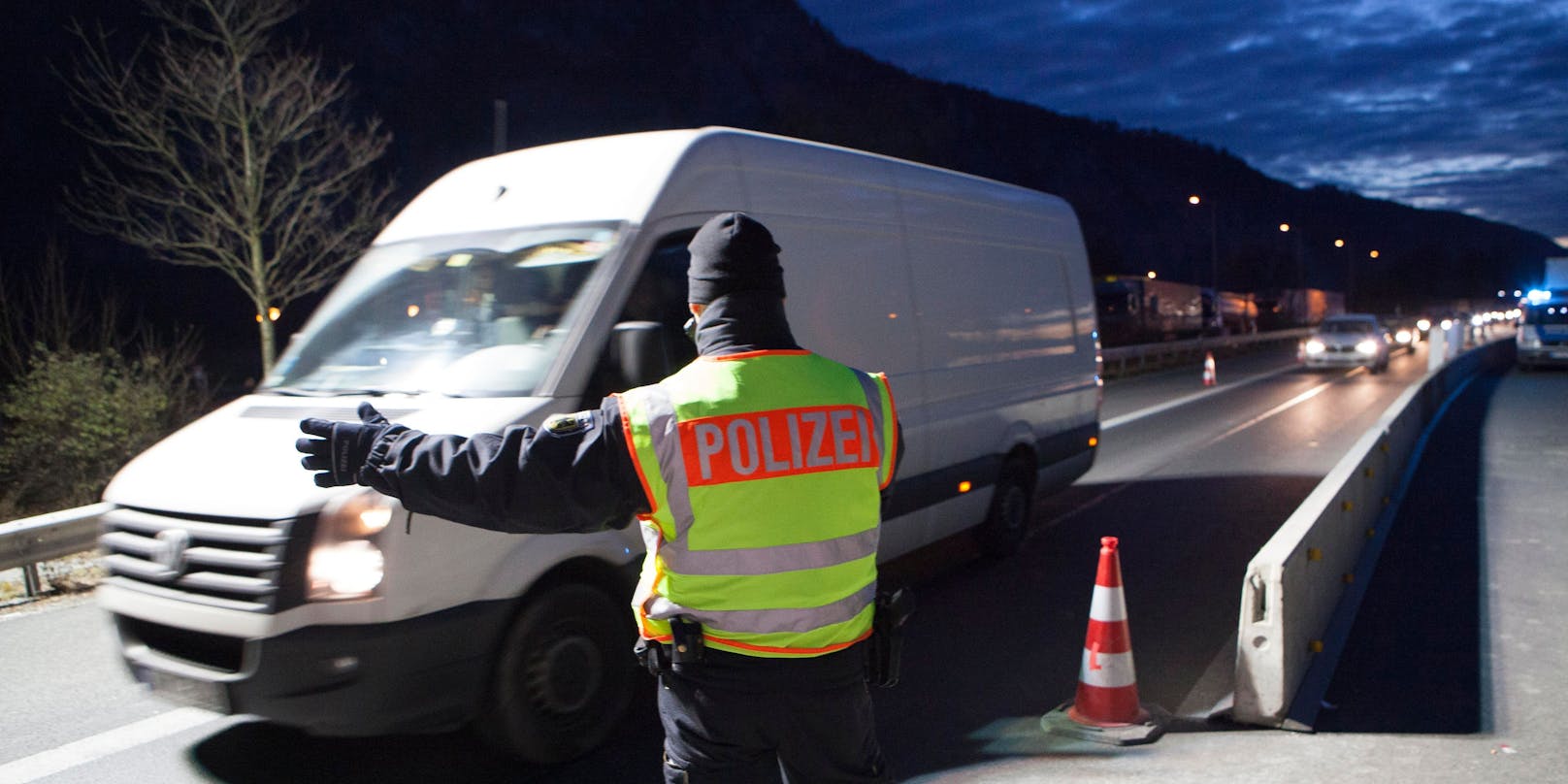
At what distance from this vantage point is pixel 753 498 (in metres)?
2.38

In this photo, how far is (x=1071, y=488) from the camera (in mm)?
11008

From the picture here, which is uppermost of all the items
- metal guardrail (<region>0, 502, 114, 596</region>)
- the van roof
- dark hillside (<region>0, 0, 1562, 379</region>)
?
dark hillside (<region>0, 0, 1562, 379</region>)

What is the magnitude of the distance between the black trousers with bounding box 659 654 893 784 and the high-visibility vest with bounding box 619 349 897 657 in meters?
0.07

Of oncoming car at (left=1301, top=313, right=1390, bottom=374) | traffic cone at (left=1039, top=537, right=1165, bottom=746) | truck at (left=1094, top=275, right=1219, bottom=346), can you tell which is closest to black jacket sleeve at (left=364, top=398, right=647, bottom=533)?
traffic cone at (left=1039, top=537, right=1165, bottom=746)

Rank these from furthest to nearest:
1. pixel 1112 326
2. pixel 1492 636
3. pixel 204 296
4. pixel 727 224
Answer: pixel 204 296, pixel 1112 326, pixel 1492 636, pixel 727 224

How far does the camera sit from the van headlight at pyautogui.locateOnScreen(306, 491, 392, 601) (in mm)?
3750

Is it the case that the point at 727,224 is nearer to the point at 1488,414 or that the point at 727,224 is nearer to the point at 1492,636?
the point at 1492,636

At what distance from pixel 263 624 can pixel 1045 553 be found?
568 cm

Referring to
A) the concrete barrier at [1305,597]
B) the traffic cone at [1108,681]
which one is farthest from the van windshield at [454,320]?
the concrete barrier at [1305,597]

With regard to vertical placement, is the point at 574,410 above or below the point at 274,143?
below

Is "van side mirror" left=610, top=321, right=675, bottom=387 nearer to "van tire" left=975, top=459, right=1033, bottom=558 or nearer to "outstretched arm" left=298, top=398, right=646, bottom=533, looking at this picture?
"outstretched arm" left=298, top=398, right=646, bottom=533

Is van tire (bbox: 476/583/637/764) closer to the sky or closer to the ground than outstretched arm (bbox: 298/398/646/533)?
closer to the ground

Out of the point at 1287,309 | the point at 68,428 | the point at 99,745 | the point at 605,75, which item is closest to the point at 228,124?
the point at 68,428

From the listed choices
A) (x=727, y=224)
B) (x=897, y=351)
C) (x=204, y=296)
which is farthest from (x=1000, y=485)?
(x=204, y=296)
